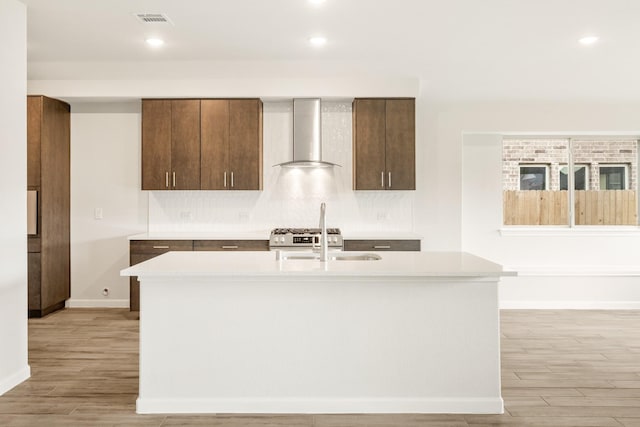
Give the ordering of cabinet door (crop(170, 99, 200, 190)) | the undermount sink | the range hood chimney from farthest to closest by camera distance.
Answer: the range hood chimney < cabinet door (crop(170, 99, 200, 190)) < the undermount sink

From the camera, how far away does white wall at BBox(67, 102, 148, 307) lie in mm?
5906

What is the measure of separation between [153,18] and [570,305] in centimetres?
516

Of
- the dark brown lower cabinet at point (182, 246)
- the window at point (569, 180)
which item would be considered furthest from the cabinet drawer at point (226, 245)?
the window at point (569, 180)

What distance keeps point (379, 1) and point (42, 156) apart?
355 cm

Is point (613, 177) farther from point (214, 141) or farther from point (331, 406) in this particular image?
point (331, 406)

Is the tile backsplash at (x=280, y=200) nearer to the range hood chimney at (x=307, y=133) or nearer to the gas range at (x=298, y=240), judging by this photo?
the range hood chimney at (x=307, y=133)

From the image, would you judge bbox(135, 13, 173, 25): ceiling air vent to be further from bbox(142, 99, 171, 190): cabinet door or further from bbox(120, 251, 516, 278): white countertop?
bbox(120, 251, 516, 278): white countertop

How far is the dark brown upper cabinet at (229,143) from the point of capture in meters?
5.49

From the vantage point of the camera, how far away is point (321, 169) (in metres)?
5.95

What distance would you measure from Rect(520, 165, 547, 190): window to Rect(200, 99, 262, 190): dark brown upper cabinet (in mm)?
3165

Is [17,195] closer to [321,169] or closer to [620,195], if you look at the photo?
[321,169]

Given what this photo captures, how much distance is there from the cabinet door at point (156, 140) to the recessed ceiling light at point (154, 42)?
945mm

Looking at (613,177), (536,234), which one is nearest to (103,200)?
(536,234)

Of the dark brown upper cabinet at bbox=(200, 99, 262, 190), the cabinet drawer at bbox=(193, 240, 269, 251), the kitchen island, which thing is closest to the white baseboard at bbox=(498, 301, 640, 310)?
the cabinet drawer at bbox=(193, 240, 269, 251)
